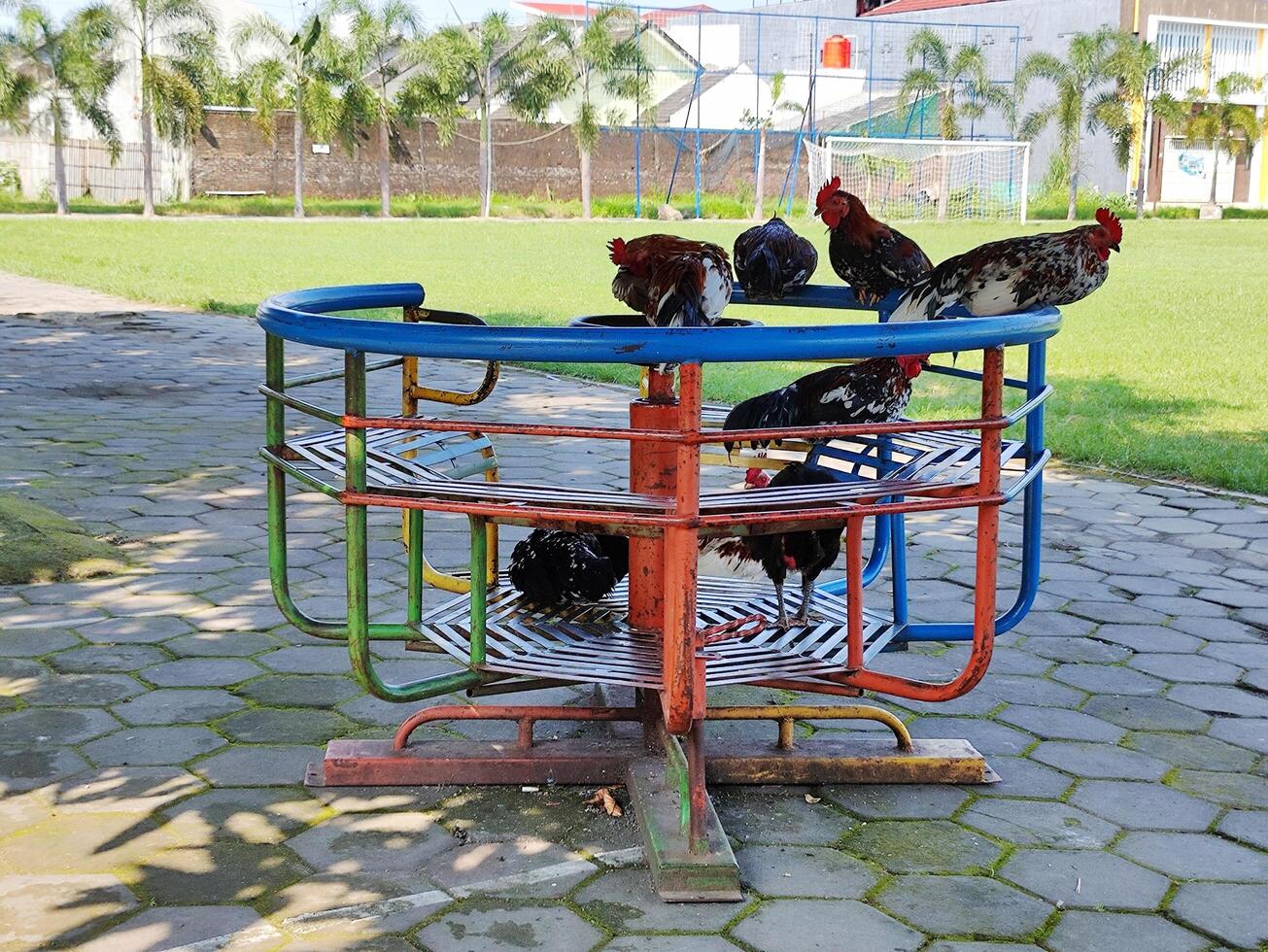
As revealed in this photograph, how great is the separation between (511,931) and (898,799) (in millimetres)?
1067

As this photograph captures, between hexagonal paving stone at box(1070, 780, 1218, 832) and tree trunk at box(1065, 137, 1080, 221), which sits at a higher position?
tree trunk at box(1065, 137, 1080, 221)

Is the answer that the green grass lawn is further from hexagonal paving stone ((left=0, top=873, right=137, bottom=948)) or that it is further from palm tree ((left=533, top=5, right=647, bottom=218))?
palm tree ((left=533, top=5, right=647, bottom=218))

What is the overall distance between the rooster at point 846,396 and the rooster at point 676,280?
1.01ft

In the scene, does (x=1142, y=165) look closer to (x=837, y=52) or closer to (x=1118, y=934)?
(x=837, y=52)

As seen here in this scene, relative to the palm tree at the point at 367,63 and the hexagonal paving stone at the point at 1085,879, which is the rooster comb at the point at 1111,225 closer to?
the hexagonal paving stone at the point at 1085,879

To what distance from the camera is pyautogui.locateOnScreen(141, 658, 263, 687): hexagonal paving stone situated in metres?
3.89

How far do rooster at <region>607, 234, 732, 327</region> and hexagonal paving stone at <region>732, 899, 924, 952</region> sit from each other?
1396 millimetres

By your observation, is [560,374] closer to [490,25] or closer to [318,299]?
[318,299]

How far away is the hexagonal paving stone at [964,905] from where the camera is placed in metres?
2.65

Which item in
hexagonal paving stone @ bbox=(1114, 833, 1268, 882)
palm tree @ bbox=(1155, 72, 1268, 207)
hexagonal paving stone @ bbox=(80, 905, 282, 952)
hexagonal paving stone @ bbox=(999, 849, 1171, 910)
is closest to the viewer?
hexagonal paving stone @ bbox=(80, 905, 282, 952)

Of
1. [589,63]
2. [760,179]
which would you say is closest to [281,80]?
[589,63]

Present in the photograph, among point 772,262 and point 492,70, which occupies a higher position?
point 492,70

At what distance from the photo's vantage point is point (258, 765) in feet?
11.0

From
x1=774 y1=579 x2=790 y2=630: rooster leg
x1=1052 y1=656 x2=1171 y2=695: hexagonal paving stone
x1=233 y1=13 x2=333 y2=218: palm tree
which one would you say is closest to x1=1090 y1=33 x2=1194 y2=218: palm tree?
x1=233 y1=13 x2=333 y2=218: palm tree
